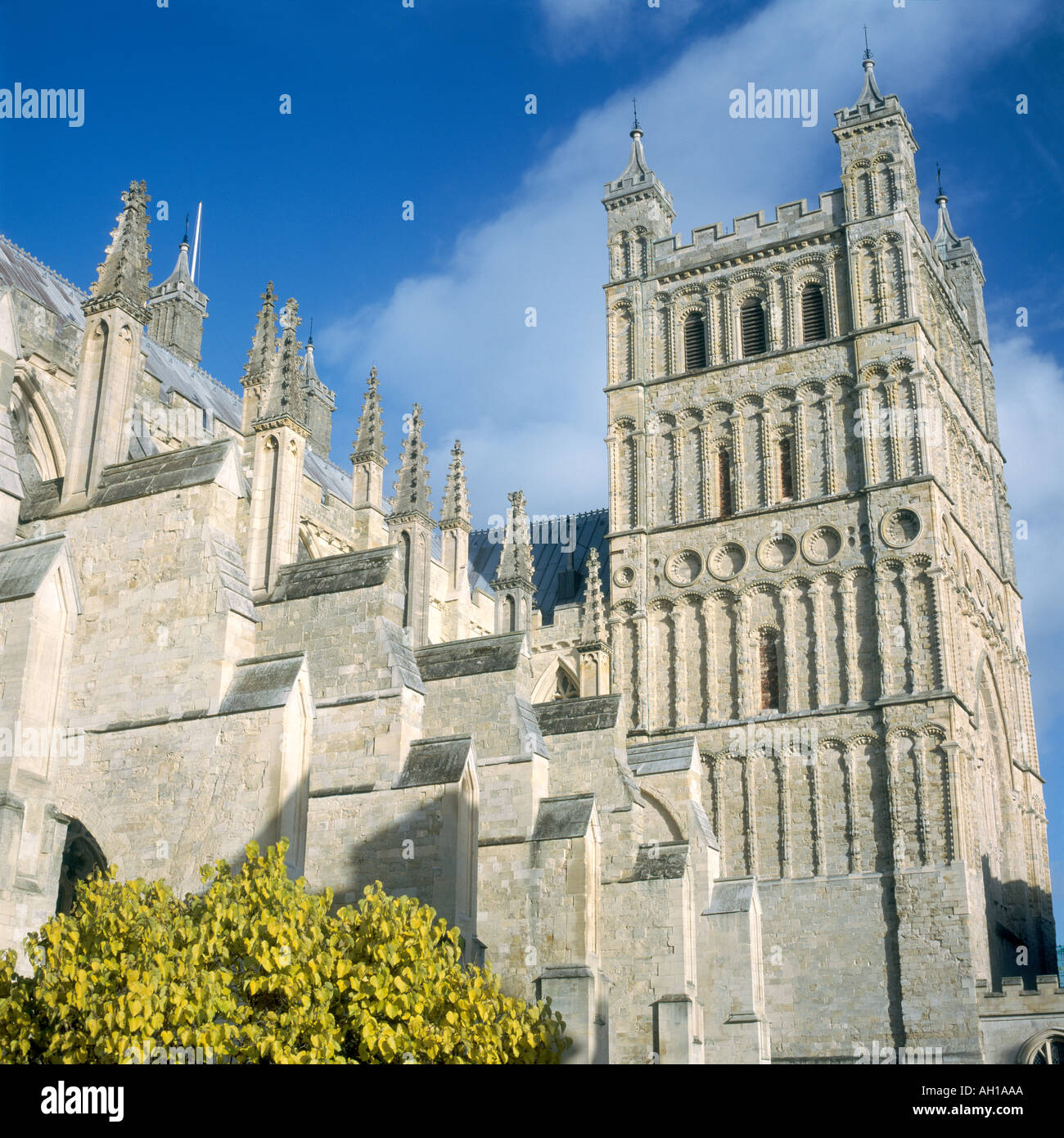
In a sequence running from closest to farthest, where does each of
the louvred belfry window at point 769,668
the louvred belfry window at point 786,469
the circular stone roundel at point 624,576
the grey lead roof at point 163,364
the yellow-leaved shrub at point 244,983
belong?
the yellow-leaved shrub at point 244,983 → the grey lead roof at point 163,364 → the louvred belfry window at point 769,668 → the louvred belfry window at point 786,469 → the circular stone roundel at point 624,576

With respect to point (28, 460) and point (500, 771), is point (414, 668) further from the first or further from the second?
point (28, 460)

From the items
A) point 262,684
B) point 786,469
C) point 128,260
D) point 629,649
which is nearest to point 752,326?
point 786,469

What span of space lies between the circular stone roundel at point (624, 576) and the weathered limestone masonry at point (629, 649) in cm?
11

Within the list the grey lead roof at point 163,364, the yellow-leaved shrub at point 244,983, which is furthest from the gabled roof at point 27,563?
the grey lead roof at point 163,364

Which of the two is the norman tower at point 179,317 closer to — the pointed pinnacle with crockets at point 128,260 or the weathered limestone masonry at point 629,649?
the weathered limestone masonry at point 629,649

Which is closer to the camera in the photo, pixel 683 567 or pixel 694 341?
pixel 683 567

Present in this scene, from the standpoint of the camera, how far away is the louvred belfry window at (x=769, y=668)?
115 ft

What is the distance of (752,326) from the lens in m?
39.5

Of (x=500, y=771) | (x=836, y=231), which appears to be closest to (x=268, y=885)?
(x=500, y=771)

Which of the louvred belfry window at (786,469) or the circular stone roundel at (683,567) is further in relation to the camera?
the circular stone roundel at (683,567)

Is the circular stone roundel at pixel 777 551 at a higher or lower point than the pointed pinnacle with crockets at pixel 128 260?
higher

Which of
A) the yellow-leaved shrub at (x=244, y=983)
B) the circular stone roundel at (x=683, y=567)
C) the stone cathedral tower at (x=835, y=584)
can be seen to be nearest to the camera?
the yellow-leaved shrub at (x=244, y=983)

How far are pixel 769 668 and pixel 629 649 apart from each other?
3.89m

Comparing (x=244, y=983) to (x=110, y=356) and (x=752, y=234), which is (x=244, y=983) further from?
(x=752, y=234)
